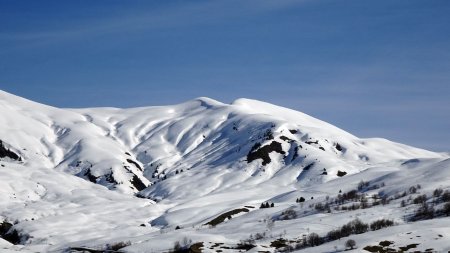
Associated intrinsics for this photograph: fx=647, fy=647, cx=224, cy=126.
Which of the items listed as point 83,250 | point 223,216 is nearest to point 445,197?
point 223,216

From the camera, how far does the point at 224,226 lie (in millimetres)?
101688

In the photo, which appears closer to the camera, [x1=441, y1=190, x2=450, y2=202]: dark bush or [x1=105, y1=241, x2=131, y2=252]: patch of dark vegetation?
[x1=441, y1=190, x2=450, y2=202]: dark bush

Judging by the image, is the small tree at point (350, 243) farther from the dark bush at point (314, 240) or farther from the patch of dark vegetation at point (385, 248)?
the dark bush at point (314, 240)

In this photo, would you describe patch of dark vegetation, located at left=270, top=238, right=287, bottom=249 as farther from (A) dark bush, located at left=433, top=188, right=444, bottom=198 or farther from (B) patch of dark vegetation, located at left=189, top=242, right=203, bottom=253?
(A) dark bush, located at left=433, top=188, right=444, bottom=198

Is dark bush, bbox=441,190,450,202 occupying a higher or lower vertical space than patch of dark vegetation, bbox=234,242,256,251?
higher

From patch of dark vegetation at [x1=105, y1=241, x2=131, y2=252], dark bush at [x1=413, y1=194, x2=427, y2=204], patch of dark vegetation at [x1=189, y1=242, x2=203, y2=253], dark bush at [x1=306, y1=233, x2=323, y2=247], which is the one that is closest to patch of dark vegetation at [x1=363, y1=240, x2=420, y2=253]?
dark bush at [x1=306, y1=233, x2=323, y2=247]

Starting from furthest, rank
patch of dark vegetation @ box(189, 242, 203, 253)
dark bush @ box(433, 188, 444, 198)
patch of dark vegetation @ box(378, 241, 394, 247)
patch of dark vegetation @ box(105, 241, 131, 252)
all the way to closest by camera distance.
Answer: dark bush @ box(433, 188, 444, 198) < patch of dark vegetation @ box(105, 241, 131, 252) < patch of dark vegetation @ box(189, 242, 203, 253) < patch of dark vegetation @ box(378, 241, 394, 247)

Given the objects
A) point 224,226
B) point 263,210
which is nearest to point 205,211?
point 263,210

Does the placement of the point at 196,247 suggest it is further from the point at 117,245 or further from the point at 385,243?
the point at 385,243

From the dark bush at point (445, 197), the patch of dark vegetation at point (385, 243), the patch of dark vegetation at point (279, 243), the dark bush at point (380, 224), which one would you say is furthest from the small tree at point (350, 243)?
the dark bush at point (445, 197)

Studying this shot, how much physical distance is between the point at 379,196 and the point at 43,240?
213 ft

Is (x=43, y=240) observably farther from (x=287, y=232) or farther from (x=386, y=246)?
(x=386, y=246)

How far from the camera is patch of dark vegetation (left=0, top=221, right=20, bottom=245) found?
436 feet

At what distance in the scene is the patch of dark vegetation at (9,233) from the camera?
436ft
